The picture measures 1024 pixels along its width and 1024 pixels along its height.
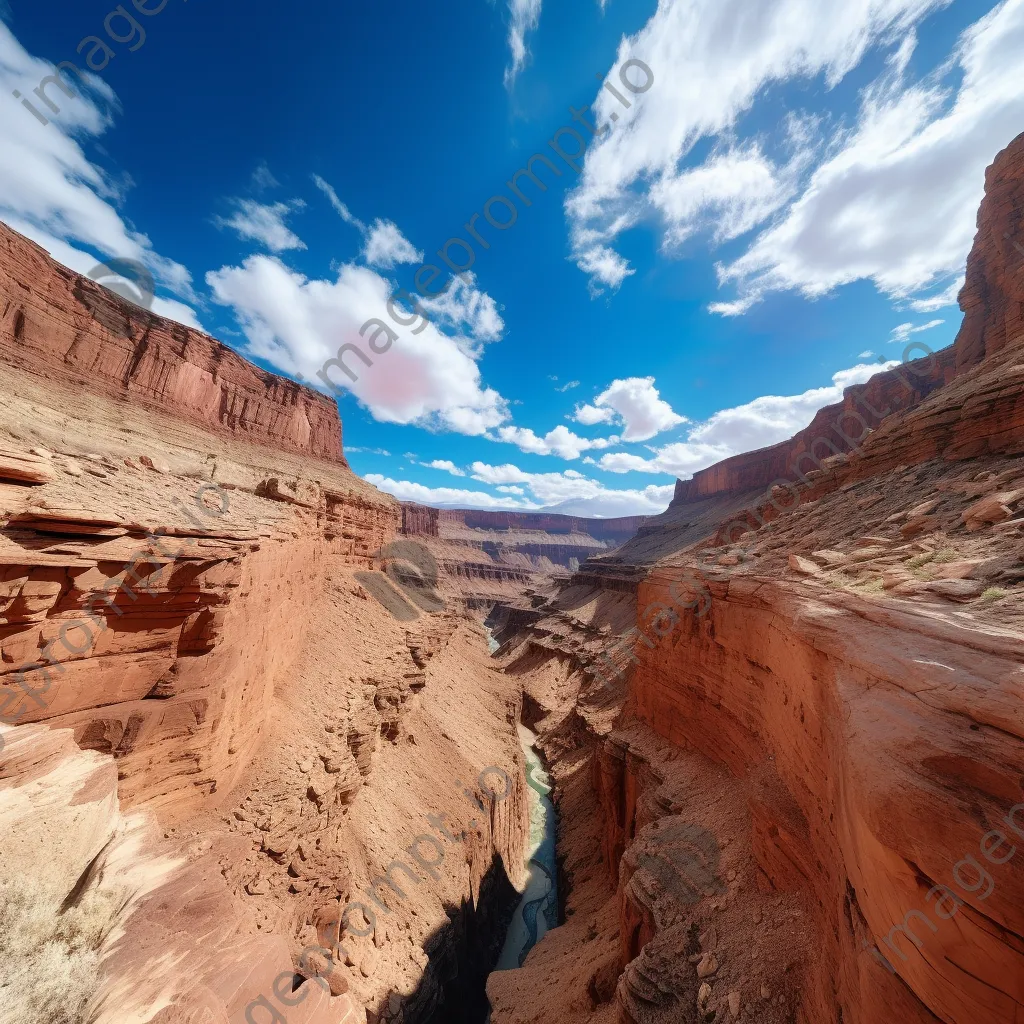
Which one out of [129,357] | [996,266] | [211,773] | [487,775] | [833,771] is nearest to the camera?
[833,771]

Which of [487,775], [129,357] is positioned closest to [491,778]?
[487,775]

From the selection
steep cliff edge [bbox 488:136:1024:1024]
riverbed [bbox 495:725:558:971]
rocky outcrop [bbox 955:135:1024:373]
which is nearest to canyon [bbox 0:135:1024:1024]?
steep cliff edge [bbox 488:136:1024:1024]

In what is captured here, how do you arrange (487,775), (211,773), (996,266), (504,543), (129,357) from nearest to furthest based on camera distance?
(211,773), (487,775), (996,266), (129,357), (504,543)

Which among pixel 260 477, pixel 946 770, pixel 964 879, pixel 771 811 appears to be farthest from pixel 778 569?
pixel 260 477

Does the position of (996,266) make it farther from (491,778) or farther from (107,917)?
(107,917)

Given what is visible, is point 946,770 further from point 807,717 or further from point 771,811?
point 771,811

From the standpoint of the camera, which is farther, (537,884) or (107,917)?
(537,884)
